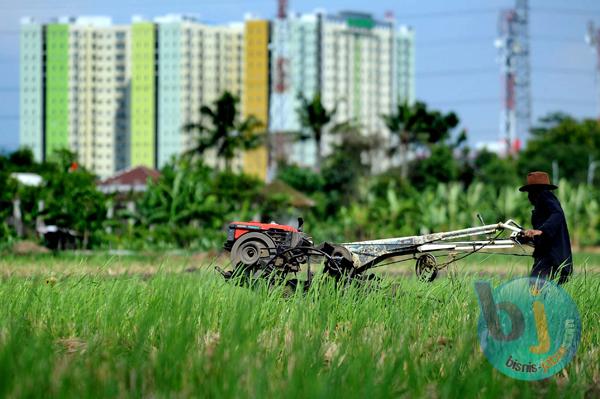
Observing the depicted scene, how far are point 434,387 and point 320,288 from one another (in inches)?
113

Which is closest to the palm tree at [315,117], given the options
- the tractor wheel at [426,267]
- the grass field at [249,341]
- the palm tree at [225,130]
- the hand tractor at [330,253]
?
the palm tree at [225,130]

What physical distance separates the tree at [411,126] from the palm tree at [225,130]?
7676 millimetres

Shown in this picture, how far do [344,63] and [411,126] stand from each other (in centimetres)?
9660

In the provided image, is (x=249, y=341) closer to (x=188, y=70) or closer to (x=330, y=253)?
(x=330, y=253)

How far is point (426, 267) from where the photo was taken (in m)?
9.87

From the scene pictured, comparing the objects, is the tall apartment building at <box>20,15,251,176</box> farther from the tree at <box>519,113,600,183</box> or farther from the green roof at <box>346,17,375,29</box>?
the tree at <box>519,113,600,183</box>

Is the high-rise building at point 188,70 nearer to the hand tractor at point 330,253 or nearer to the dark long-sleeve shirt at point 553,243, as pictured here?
the hand tractor at point 330,253

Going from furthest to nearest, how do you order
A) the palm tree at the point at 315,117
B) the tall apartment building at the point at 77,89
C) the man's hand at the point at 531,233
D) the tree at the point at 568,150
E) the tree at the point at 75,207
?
the tall apartment building at the point at 77,89 < the tree at the point at 568,150 < the palm tree at the point at 315,117 < the tree at the point at 75,207 < the man's hand at the point at 531,233

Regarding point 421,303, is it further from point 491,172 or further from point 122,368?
point 491,172

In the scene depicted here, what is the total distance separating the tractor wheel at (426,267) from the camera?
9.74 meters
